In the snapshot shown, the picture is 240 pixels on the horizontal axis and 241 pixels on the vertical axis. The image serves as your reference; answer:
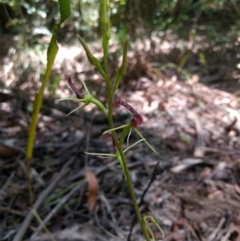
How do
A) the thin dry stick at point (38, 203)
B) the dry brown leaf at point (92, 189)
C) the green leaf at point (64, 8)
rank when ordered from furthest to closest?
the dry brown leaf at point (92, 189) → the thin dry stick at point (38, 203) → the green leaf at point (64, 8)

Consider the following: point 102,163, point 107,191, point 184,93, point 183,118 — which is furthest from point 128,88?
point 107,191

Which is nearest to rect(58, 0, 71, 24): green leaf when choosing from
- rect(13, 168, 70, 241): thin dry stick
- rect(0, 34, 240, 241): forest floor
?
rect(0, 34, 240, 241): forest floor

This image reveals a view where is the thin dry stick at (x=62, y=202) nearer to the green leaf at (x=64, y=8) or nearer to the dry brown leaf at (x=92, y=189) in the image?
the dry brown leaf at (x=92, y=189)

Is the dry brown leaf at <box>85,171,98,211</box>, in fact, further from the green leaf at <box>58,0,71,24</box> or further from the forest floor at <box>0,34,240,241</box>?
the green leaf at <box>58,0,71,24</box>

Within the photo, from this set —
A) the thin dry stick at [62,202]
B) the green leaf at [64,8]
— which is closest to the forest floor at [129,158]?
the thin dry stick at [62,202]

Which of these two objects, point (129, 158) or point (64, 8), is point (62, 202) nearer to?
point (129, 158)

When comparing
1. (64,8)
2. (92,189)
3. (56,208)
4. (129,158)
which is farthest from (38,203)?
(64,8)

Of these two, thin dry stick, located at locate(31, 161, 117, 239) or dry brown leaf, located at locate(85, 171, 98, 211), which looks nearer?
thin dry stick, located at locate(31, 161, 117, 239)
